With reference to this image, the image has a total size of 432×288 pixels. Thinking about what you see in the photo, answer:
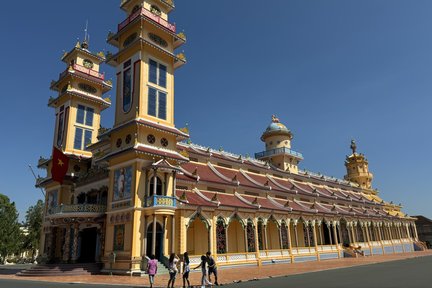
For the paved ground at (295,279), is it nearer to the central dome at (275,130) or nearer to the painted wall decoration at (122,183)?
the painted wall decoration at (122,183)

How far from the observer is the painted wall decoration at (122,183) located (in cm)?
2741

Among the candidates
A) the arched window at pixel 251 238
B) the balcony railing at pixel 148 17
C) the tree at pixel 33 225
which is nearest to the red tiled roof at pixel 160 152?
the arched window at pixel 251 238

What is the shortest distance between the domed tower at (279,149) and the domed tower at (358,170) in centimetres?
3004

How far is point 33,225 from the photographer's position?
6669 cm

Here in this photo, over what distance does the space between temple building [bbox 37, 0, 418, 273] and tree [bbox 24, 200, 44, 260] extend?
3331 centimetres

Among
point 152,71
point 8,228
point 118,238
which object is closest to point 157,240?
point 118,238

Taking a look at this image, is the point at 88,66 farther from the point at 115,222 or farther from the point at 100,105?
the point at 115,222

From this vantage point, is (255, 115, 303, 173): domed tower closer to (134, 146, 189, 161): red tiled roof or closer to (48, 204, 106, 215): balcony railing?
(134, 146, 189, 161): red tiled roof

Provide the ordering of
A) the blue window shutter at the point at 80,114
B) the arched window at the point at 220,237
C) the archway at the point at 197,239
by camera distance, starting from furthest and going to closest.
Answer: the blue window shutter at the point at 80,114, the archway at the point at 197,239, the arched window at the point at 220,237

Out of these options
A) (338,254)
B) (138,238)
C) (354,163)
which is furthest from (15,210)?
(354,163)

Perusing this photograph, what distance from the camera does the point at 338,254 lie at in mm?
45500

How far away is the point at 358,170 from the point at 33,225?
2920 inches

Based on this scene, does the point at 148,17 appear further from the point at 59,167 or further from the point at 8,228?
the point at 8,228

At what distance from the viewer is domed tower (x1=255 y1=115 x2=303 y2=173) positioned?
186 ft
